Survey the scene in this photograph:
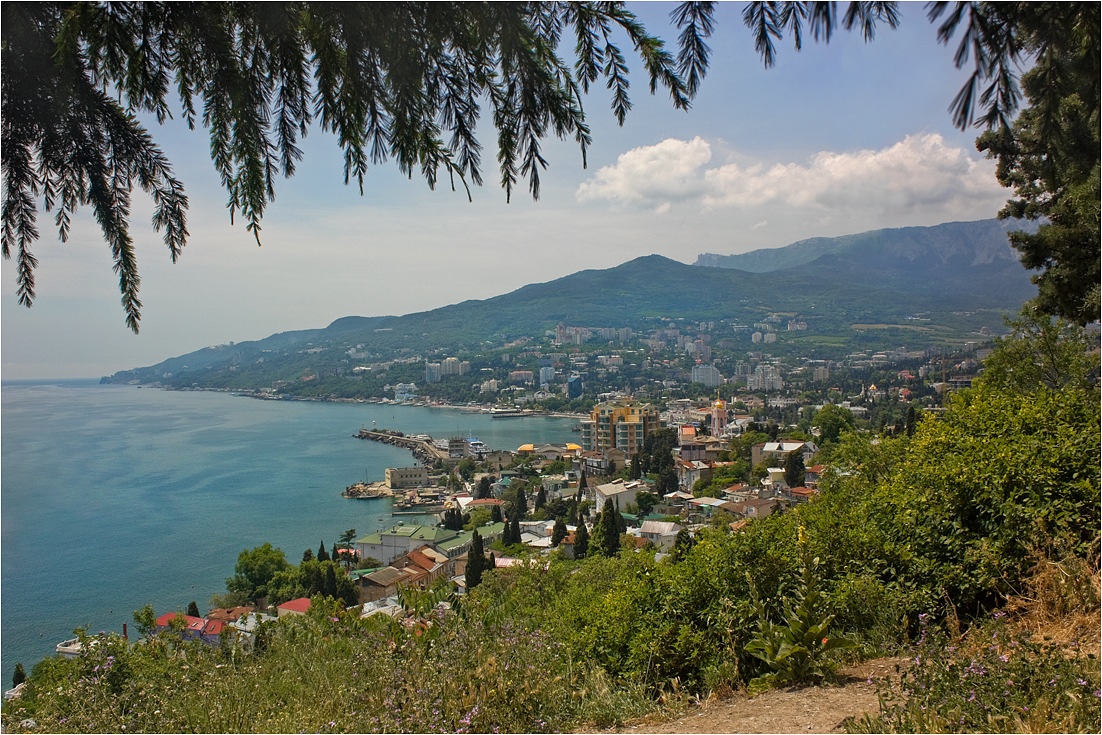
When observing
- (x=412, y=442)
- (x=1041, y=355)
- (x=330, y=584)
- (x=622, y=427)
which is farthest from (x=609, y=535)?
(x=412, y=442)

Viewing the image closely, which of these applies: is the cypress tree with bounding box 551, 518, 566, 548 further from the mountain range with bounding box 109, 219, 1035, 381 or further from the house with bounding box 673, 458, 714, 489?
the mountain range with bounding box 109, 219, 1035, 381

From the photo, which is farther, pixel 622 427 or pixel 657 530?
pixel 622 427

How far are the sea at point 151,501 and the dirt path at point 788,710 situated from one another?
177 cm

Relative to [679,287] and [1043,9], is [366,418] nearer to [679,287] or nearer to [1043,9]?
[1043,9]

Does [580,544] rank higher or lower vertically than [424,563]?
higher

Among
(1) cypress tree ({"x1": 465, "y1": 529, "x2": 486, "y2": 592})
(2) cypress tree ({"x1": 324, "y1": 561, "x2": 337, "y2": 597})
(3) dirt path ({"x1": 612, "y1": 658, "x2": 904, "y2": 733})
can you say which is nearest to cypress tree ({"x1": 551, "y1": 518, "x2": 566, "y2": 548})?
(1) cypress tree ({"x1": 465, "y1": 529, "x2": 486, "y2": 592})

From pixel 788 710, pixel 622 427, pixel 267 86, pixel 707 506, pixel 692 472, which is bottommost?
pixel 692 472

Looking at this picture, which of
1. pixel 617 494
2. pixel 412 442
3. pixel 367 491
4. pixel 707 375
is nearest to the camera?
pixel 617 494

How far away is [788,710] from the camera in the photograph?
1.86 meters

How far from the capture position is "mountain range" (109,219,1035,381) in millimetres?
89688

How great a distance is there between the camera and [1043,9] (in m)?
1.15

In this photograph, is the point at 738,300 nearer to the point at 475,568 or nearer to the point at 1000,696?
the point at 475,568

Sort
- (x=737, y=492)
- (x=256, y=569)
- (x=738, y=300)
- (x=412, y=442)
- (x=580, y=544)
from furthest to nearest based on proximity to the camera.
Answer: (x=738, y=300)
(x=412, y=442)
(x=737, y=492)
(x=580, y=544)
(x=256, y=569)

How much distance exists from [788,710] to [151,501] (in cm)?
2912
